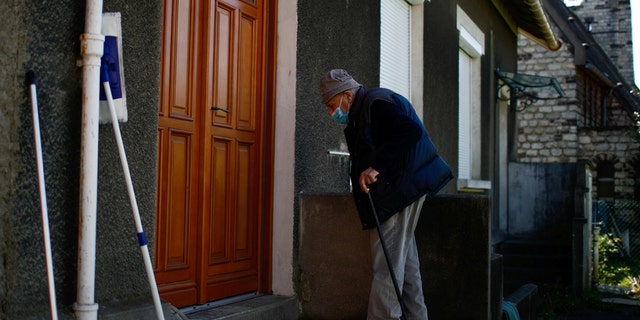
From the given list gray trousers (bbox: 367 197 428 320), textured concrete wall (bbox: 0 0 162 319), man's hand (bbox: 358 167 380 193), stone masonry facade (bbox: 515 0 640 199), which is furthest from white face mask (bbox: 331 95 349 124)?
stone masonry facade (bbox: 515 0 640 199)

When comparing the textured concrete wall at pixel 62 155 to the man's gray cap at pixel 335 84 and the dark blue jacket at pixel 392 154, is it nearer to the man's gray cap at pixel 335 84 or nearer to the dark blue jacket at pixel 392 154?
the man's gray cap at pixel 335 84

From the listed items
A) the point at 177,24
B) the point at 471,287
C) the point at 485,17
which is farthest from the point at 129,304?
the point at 485,17

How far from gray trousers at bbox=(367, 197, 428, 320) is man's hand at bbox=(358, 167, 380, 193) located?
0.26 meters

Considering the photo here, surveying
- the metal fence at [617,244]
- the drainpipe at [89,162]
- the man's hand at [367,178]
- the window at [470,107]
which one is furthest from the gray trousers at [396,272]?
the metal fence at [617,244]

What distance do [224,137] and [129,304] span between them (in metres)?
1.61

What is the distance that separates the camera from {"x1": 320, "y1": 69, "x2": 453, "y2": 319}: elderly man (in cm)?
436

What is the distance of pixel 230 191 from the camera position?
16.5ft

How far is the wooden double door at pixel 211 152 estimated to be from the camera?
447 cm

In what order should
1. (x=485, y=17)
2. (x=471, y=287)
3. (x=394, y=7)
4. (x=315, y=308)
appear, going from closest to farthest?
1. (x=471, y=287)
2. (x=315, y=308)
3. (x=394, y=7)
4. (x=485, y=17)

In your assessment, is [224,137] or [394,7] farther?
[394,7]

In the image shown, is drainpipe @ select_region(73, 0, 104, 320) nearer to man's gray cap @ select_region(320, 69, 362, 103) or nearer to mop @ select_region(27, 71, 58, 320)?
mop @ select_region(27, 71, 58, 320)

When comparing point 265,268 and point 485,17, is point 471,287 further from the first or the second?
point 485,17

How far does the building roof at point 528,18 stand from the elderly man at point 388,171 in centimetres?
866

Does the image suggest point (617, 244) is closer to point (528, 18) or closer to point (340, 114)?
point (528, 18)
